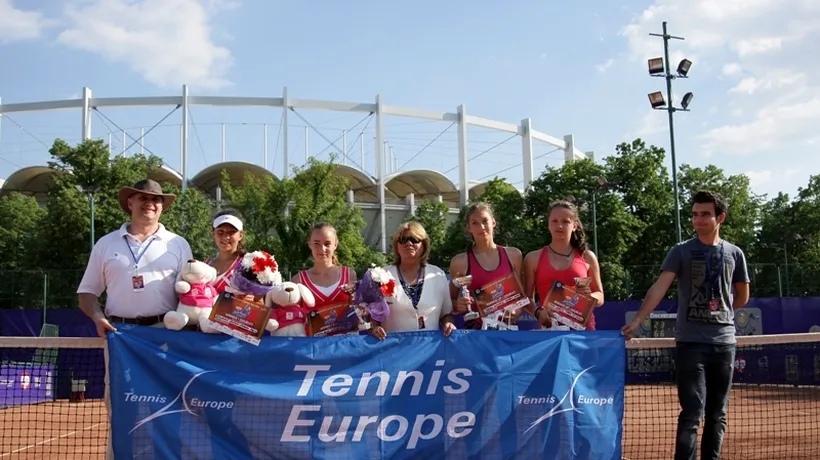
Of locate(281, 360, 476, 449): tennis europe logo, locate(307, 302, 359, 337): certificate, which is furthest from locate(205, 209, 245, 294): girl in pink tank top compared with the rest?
locate(281, 360, 476, 449): tennis europe logo

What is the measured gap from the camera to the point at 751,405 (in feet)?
48.3

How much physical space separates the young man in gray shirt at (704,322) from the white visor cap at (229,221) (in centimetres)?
277

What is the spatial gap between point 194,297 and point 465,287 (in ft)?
5.89

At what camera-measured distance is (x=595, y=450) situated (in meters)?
5.11

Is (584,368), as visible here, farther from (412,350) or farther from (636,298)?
(636,298)

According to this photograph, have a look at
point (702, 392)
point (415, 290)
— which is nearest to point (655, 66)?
point (702, 392)

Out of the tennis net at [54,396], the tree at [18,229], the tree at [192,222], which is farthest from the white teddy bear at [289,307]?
the tree at [18,229]

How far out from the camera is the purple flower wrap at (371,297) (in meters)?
4.79

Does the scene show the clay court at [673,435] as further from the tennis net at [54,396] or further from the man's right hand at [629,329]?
the man's right hand at [629,329]

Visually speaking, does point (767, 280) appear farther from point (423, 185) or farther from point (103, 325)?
point (423, 185)

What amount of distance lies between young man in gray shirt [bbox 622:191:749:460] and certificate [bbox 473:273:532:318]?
79 cm

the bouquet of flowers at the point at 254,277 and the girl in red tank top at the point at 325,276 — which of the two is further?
the girl in red tank top at the point at 325,276

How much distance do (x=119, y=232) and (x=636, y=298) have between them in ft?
A: 70.2

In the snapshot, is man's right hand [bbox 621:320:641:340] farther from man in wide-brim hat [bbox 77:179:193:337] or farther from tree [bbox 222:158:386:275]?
tree [bbox 222:158:386:275]
